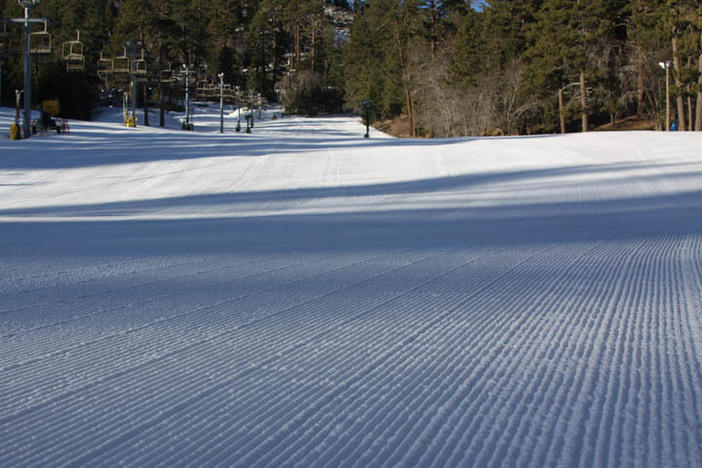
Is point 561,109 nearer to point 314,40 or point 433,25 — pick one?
point 433,25

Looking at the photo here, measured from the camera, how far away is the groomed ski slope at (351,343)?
207 centimetres

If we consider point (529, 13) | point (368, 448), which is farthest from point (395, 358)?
point (529, 13)

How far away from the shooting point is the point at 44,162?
21438 millimetres

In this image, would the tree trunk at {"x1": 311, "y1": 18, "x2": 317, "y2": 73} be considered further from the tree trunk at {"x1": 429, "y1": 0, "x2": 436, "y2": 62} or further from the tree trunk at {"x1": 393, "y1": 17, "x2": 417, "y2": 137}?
the tree trunk at {"x1": 429, "y1": 0, "x2": 436, "y2": 62}

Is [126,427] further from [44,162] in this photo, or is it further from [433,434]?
[44,162]

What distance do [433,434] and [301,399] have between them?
57 cm

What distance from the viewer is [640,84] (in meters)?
48.6

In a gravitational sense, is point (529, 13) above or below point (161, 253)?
above

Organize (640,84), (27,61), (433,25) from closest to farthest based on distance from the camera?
(27,61) → (640,84) → (433,25)

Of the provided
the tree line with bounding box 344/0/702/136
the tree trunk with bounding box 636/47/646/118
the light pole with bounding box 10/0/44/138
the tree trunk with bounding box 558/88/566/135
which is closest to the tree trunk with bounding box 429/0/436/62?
the tree line with bounding box 344/0/702/136

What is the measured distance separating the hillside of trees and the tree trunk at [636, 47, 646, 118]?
0.17 meters

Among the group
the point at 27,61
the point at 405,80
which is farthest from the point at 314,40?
the point at 27,61

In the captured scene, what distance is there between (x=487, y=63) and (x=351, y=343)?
54868mm

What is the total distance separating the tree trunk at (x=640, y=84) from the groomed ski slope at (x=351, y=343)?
139 feet
